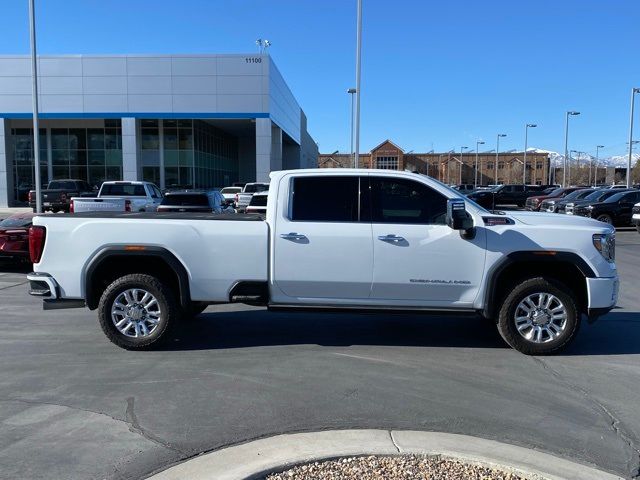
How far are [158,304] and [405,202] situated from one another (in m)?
3.06

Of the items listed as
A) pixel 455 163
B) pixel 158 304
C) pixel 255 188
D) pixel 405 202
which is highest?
pixel 455 163

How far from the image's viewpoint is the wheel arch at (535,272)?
6121 millimetres

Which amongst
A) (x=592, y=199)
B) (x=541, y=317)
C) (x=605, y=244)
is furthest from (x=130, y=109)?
(x=605, y=244)

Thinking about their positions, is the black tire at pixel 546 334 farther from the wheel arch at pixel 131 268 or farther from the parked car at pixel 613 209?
the parked car at pixel 613 209

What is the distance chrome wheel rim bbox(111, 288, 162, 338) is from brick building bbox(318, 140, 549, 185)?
114m

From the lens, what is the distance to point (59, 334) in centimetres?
722

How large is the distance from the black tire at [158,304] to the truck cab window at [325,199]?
1726 millimetres

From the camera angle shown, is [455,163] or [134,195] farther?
[455,163]

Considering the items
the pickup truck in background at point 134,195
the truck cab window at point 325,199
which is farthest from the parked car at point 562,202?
the truck cab window at point 325,199

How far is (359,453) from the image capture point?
12.7 feet

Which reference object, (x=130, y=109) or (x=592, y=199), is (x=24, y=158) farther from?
(x=592, y=199)

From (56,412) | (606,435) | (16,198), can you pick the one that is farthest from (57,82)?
(606,435)

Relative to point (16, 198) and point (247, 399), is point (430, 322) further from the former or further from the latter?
point (16, 198)

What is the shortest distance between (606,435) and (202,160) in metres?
42.3
